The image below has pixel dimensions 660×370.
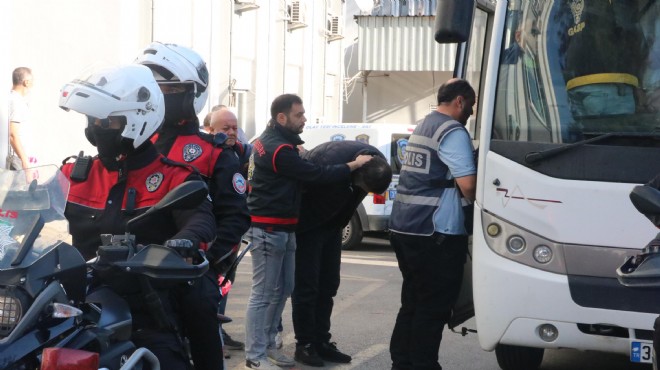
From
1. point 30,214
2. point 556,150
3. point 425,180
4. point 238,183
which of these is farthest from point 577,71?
point 30,214

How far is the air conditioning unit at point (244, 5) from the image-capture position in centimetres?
1823

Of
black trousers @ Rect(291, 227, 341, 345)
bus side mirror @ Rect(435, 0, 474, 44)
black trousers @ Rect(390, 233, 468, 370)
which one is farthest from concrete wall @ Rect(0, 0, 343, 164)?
bus side mirror @ Rect(435, 0, 474, 44)

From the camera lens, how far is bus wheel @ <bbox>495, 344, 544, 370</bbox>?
21.5ft

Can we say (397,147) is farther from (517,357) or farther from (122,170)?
(122,170)

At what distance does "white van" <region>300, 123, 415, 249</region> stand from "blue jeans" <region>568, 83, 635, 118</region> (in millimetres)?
7679

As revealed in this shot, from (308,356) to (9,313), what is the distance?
448cm

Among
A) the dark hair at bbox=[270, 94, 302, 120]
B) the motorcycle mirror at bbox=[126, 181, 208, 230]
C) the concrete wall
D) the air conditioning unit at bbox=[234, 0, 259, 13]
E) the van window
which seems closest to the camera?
the motorcycle mirror at bbox=[126, 181, 208, 230]

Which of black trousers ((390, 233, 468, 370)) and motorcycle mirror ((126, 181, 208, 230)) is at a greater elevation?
motorcycle mirror ((126, 181, 208, 230))

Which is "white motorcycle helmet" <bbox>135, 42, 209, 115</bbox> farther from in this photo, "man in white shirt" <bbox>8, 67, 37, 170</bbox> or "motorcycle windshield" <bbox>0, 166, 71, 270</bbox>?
"man in white shirt" <bbox>8, 67, 37, 170</bbox>

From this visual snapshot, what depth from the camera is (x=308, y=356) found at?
6863 mm

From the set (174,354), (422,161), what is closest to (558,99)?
(422,161)

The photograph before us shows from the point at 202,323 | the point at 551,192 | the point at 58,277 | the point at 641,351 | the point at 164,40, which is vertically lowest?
the point at 641,351

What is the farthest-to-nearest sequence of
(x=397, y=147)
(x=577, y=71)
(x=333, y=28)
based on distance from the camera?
(x=333, y=28) < (x=397, y=147) < (x=577, y=71)

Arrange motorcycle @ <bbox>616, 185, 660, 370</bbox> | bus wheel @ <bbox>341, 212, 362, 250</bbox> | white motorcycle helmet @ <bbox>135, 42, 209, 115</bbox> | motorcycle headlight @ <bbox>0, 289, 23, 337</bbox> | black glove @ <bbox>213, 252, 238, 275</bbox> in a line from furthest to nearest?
bus wheel @ <bbox>341, 212, 362, 250</bbox>
white motorcycle helmet @ <bbox>135, 42, 209, 115</bbox>
black glove @ <bbox>213, 252, 238, 275</bbox>
motorcycle @ <bbox>616, 185, 660, 370</bbox>
motorcycle headlight @ <bbox>0, 289, 23, 337</bbox>
